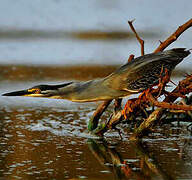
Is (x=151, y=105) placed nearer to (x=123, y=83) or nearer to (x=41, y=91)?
(x=123, y=83)

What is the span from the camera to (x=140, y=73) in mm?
5430

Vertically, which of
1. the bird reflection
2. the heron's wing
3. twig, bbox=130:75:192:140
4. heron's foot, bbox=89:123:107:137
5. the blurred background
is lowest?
the bird reflection

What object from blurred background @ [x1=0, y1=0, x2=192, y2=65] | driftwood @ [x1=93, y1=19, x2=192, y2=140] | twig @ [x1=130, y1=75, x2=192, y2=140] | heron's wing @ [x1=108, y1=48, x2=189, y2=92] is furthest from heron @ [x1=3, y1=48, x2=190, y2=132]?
blurred background @ [x1=0, y1=0, x2=192, y2=65]

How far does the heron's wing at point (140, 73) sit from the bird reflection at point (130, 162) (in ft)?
1.82

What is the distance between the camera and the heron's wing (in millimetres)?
5391

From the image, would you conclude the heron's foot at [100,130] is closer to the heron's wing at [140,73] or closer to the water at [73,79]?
the water at [73,79]

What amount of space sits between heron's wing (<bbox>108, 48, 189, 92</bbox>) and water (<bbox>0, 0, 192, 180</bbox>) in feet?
1.77

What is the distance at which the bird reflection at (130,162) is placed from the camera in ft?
14.1

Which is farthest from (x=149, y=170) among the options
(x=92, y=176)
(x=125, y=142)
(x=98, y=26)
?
(x=98, y=26)

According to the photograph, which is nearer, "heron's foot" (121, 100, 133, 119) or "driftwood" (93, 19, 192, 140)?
"driftwood" (93, 19, 192, 140)

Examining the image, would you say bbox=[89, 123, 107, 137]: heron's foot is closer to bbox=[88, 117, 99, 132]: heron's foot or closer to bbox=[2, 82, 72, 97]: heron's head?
bbox=[88, 117, 99, 132]: heron's foot

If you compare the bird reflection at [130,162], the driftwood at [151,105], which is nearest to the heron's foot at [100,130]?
the driftwood at [151,105]

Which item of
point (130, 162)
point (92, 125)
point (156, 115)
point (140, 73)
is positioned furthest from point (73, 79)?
point (130, 162)

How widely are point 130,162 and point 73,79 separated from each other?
14.3ft
